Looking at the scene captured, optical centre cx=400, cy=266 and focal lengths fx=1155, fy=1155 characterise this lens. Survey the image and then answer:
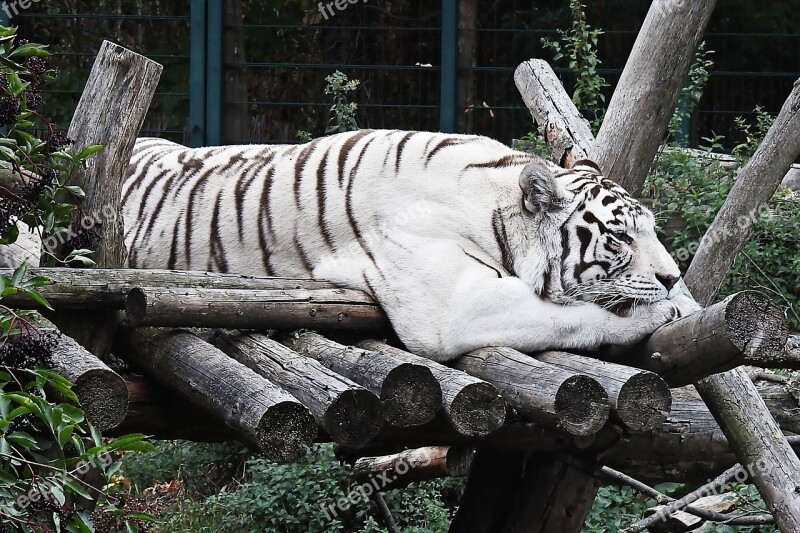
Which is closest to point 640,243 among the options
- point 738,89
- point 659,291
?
point 659,291

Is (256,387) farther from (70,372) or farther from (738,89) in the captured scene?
(738,89)

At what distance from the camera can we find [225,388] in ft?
9.73

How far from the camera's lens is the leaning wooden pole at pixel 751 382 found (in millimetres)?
3488

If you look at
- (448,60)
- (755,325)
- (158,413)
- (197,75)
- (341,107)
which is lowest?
(158,413)

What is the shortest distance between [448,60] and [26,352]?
5763 millimetres

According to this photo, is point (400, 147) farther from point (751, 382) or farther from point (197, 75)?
point (197, 75)

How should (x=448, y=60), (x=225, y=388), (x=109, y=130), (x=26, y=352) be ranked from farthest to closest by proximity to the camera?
(x=448, y=60), (x=109, y=130), (x=225, y=388), (x=26, y=352)

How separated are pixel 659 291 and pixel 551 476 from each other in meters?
0.72

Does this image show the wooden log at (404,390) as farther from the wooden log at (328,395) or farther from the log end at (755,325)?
the log end at (755,325)

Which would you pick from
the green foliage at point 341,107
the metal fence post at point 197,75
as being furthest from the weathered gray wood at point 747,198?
the metal fence post at point 197,75

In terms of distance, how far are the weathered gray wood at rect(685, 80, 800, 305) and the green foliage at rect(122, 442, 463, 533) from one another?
6.84ft

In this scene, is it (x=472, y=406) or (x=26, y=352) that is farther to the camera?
(x=472, y=406)

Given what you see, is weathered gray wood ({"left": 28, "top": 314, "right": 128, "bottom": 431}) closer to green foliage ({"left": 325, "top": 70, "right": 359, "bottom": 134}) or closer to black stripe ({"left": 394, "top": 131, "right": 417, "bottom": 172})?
black stripe ({"left": 394, "top": 131, "right": 417, "bottom": 172})

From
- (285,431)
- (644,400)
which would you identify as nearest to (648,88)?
(644,400)
